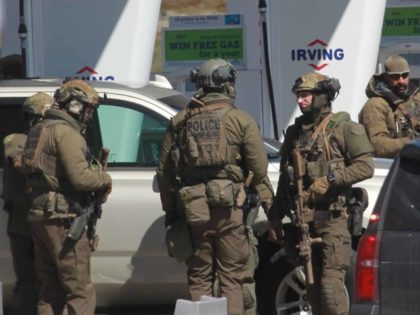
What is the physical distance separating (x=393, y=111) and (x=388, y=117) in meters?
0.06

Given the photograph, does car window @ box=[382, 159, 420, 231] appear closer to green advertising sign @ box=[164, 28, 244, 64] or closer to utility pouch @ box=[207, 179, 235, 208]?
utility pouch @ box=[207, 179, 235, 208]

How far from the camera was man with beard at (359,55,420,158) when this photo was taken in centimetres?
908

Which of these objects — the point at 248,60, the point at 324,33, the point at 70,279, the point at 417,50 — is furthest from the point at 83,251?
the point at 417,50

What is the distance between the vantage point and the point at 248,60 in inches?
614

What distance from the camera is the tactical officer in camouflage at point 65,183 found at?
7816mm

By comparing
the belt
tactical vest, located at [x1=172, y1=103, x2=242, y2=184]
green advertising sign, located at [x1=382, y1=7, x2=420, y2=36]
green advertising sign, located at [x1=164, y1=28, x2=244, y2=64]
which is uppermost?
green advertising sign, located at [x1=382, y1=7, x2=420, y2=36]

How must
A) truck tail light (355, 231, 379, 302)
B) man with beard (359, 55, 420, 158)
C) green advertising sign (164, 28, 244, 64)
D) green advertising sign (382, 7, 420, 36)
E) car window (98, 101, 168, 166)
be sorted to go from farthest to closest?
green advertising sign (382, 7, 420, 36)
green advertising sign (164, 28, 244, 64)
man with beard (359, 55, 420, 158)
car window (98, 101, 168, 166)
truck tail light (355, 231, 379, 302)

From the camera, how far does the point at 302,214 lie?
8070 mm

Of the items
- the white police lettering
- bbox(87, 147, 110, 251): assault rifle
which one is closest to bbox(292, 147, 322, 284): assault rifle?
the white police lettering

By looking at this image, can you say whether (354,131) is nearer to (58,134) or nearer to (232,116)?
(232,116)

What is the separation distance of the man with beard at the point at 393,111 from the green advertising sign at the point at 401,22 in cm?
729

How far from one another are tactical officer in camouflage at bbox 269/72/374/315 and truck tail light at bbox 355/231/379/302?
2069 mm

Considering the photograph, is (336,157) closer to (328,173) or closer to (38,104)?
(328,173)

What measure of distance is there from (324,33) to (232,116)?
18.0 feet
